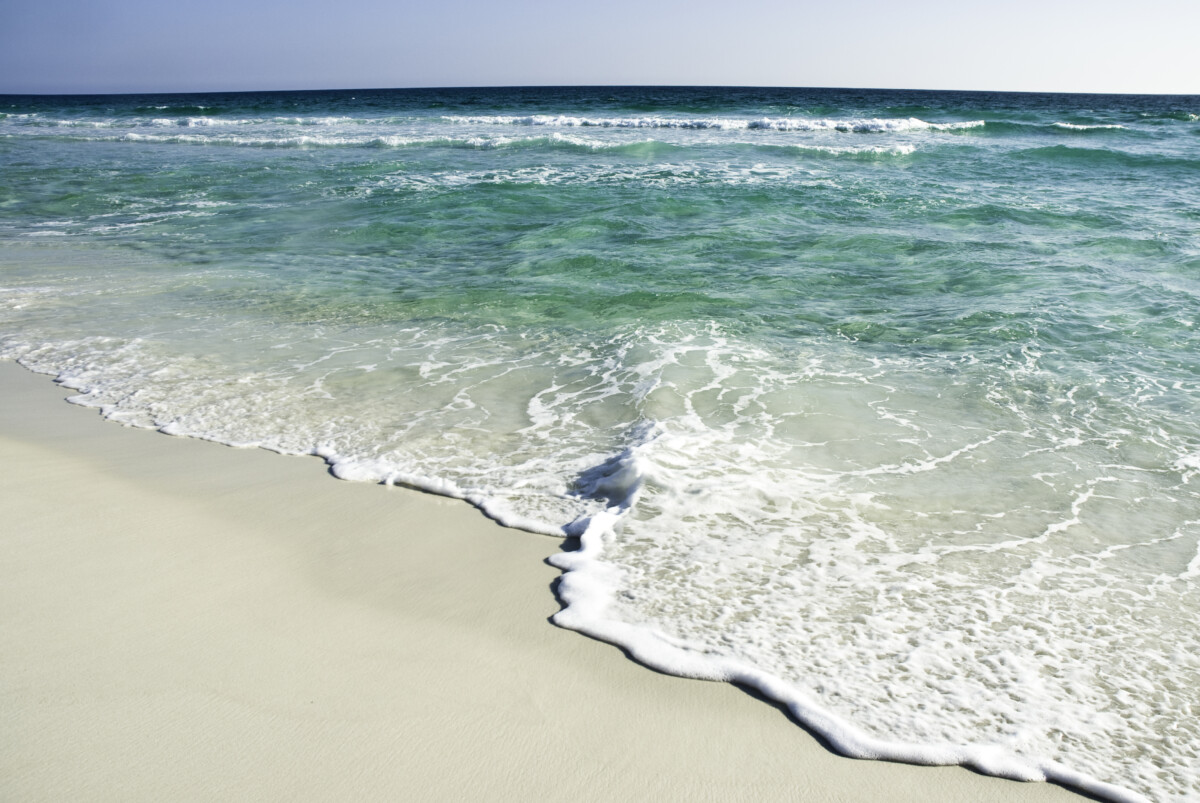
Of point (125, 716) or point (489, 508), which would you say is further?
point (489, 508)

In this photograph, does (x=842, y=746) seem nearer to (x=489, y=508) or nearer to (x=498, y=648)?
(x=498, y=648)

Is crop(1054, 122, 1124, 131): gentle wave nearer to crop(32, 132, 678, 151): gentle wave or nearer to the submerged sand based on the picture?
crop(32, 132, 678, 151): gentle wave

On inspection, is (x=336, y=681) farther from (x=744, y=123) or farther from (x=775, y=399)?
(x=744, y=123)

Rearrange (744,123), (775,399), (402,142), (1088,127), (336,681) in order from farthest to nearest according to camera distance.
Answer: (744,123)
(1088,127)
(402,142)
(775,399)
(336,681)

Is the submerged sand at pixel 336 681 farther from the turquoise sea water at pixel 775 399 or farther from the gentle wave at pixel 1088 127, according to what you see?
the gentle wave at pixel 1088 127

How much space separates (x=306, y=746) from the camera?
87.1 inches

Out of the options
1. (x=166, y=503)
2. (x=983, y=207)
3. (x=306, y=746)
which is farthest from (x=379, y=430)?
(x=983, y=207)

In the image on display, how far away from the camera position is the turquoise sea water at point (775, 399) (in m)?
2.66

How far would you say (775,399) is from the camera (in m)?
5.00

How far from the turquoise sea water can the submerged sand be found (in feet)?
0.55

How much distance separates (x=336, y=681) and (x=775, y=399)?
3309mm

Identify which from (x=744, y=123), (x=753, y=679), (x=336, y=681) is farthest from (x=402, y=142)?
(x=753, y=679)

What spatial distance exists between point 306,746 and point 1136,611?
2952mm

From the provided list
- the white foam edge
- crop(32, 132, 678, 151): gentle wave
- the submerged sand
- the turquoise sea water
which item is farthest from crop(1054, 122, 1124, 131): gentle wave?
the submerged sand
